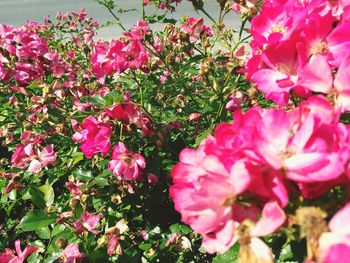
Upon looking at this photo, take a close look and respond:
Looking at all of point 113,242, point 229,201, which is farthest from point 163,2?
point 229,201

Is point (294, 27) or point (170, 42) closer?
point (294, 27)

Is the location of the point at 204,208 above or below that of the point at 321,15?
below

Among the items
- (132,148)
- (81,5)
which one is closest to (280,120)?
(132,148)

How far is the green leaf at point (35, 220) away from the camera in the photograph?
129 centimetres

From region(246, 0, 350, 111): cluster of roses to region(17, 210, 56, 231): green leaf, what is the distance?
83 cm

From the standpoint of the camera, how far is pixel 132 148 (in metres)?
1.44

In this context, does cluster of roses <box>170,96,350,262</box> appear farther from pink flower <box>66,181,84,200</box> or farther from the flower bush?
pink flower <box>66,181,84,200</box>

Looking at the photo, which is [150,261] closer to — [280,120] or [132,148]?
[132,148]

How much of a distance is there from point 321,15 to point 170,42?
0.97m

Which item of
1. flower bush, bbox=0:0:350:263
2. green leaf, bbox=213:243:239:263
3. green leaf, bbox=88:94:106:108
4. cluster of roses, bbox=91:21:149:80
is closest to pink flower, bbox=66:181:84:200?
flower bush, bbox=0:0:350:263

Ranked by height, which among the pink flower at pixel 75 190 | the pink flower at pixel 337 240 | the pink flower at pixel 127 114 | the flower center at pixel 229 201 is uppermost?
the pink flower at pixel 337 240

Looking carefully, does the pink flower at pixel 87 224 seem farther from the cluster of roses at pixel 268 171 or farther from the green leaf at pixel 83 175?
the cluster of roses at pixel 268 171

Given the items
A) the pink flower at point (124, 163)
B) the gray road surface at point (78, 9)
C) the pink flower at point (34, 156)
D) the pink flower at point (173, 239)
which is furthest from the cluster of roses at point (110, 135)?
the gray road surface at point (78, 9)

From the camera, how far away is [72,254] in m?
1.23
